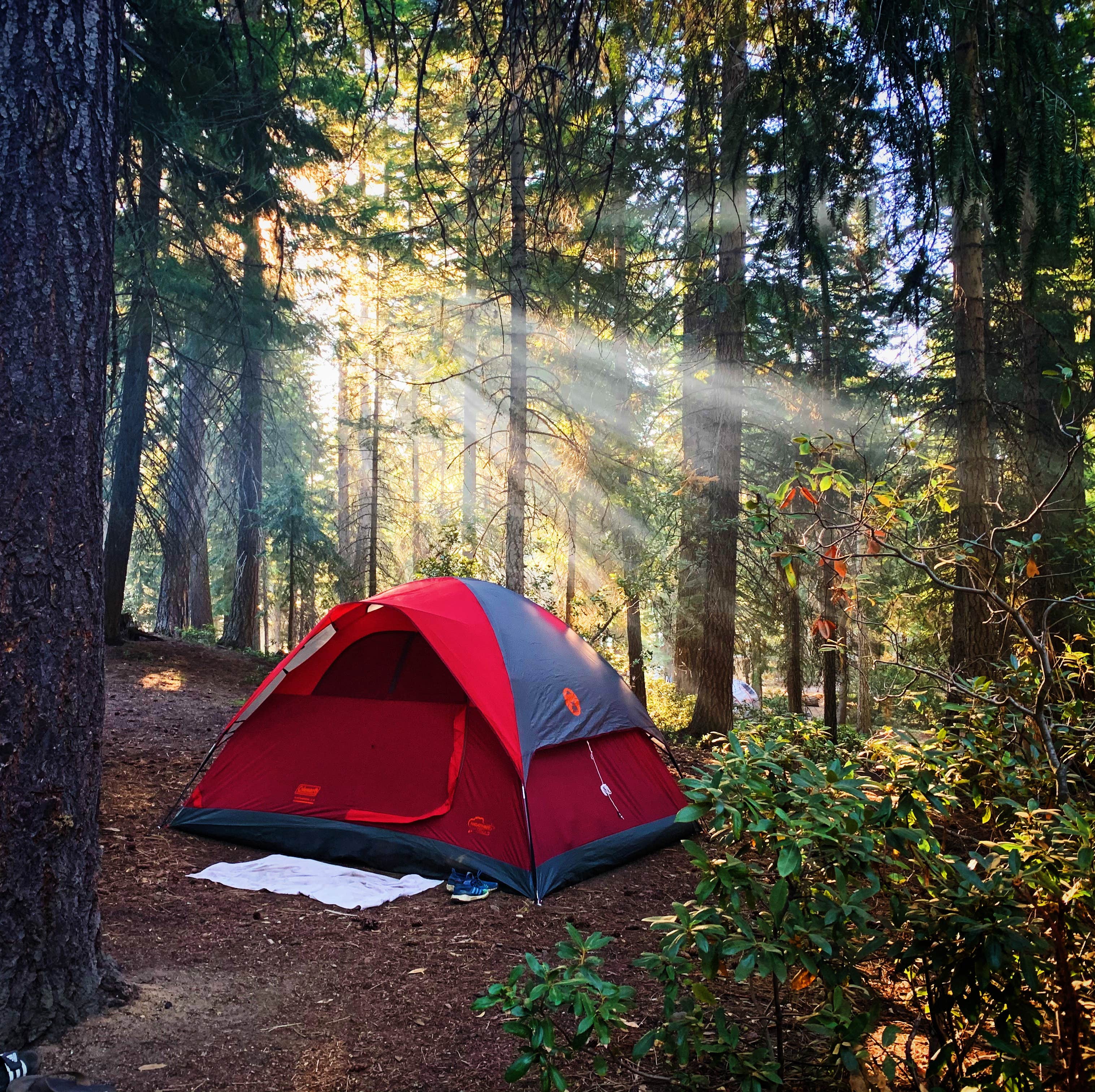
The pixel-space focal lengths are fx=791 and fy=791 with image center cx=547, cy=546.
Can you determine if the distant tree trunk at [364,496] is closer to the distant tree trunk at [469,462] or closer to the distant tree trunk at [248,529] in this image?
the distant tree trunk at [248,529]

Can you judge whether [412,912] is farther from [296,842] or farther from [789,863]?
[789,863]

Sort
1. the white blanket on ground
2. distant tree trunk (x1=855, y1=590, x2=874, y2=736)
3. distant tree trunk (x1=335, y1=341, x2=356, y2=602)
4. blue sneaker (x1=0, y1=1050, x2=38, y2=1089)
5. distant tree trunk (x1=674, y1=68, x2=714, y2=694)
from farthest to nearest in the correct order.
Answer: distant tree trunk (x1=335, y1=341, x2=356, y2=602)
distant tree trunk (x1=855, y1=590, x2=874, y2=736)
distant tree trunk (x1=674, y1=68, x2=714, y2=694)
the white blanket on ground
blue sneaker (x1=0, y1=1050, x2=38, y2=1089)

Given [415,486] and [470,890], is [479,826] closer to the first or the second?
[470,890]

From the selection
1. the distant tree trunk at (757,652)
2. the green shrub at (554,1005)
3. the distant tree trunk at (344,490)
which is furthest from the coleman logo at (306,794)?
the distant tree trunk at (344,490)

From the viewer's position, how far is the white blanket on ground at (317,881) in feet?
14.9

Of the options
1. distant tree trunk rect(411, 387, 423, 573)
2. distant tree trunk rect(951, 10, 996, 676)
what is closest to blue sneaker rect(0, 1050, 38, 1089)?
distant tree trunk rect(951, 10, 996, 676)

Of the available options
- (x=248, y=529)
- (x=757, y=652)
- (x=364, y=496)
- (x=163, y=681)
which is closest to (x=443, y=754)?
(x=163, y=681)

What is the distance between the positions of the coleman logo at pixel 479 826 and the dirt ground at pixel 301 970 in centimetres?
40

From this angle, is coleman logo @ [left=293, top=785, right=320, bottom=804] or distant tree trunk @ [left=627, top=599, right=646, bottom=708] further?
distant tree trunk @ [left=627, top=599, right=646, bottom=708]

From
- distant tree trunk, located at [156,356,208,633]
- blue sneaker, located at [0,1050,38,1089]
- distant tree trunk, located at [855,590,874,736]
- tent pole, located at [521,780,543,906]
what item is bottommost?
distant tree trunk, located at [855,590,874,736]

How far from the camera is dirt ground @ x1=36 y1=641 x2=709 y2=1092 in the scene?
2.75 meters

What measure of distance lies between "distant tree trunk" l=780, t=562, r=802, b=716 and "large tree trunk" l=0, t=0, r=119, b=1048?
8786mm

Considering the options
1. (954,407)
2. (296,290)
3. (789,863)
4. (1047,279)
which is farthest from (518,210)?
(789,863)

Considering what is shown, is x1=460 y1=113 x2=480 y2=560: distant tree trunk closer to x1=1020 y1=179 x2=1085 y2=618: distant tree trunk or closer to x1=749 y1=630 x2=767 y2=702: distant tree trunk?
x1=749 y1=630 x2=767 y2=702: distant tree trunk
